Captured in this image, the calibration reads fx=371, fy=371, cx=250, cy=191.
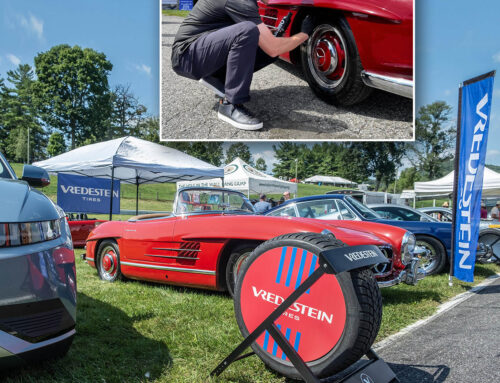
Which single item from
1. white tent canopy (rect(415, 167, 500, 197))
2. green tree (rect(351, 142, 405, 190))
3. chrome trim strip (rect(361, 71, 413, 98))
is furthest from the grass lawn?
green tree (rect(351, 142, 405, 190))

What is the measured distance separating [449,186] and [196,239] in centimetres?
1512

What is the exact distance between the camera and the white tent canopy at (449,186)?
13.9 metres

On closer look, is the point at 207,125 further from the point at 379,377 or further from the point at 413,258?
the point at 379,377

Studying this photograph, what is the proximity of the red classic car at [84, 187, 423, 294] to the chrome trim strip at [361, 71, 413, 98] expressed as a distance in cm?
320

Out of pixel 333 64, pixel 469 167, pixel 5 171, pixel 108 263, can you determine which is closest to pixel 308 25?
pixel 333 64

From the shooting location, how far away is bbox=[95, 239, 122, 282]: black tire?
4602mm

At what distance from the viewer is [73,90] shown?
44656 millimetres

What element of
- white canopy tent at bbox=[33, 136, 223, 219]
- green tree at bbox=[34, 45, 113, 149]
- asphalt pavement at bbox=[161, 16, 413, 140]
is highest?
green tree at bbox=[34, 45, 113, 149]

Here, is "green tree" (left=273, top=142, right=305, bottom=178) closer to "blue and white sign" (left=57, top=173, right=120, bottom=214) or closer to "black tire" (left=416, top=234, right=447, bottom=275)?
"black tire" (left=416, top=234, right=447, bottom=275)

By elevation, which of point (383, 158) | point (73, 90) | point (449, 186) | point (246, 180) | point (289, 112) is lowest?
point (449, 186)

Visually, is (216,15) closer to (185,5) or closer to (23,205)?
(185,5)

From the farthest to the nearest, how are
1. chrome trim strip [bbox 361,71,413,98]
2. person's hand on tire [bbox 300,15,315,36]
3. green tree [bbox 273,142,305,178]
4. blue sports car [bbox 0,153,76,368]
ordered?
1. green tree [bbox 273,142,305,178]
2. person's hand on tire [bbox 300,15,315,36]
3. chrome trim strip [bbox 361,71,413,98]
4. blue sports car [bbox 0,153,76,368]

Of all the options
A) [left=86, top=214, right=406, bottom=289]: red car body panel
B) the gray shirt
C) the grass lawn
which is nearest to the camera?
the grass lawn

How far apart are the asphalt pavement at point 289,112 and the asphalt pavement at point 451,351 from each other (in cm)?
500
